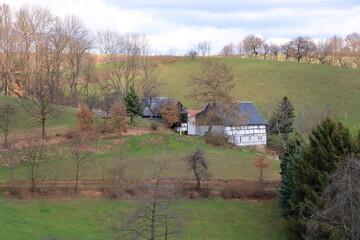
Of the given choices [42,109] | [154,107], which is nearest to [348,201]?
[42,109]

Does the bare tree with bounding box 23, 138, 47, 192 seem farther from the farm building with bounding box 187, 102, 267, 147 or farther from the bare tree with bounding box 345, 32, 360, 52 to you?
the bare tree with bounding box 345, 32, 360, 52

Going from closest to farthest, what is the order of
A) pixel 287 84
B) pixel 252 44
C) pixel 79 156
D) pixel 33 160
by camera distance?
1. pixel 33 160
2. pixel 79 156
3. pixel 287 84
4. pixel 252 44

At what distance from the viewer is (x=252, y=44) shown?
122m

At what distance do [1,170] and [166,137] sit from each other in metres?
15.6

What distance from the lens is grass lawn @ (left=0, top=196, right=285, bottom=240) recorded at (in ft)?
60.1

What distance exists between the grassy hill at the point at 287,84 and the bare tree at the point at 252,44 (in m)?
25.7

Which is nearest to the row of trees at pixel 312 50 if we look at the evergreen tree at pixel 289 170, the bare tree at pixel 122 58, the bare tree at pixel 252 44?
the bare tree at pixel 252 44

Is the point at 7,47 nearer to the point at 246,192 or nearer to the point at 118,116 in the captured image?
the point at 118,116

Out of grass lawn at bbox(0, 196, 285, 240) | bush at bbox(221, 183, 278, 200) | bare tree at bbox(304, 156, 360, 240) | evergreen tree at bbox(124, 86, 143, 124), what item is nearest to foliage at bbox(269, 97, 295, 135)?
evergreen tree at bbox(124, 86, 143, 124)

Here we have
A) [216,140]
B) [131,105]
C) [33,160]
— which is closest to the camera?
[33,160]

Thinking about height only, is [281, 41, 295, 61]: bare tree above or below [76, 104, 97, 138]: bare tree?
above

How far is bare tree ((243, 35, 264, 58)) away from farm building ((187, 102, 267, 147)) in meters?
75.4

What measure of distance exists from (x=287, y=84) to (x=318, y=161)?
60246 millimetres

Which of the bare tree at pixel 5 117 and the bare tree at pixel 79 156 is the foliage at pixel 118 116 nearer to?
the bare tree at pixel 79 156
